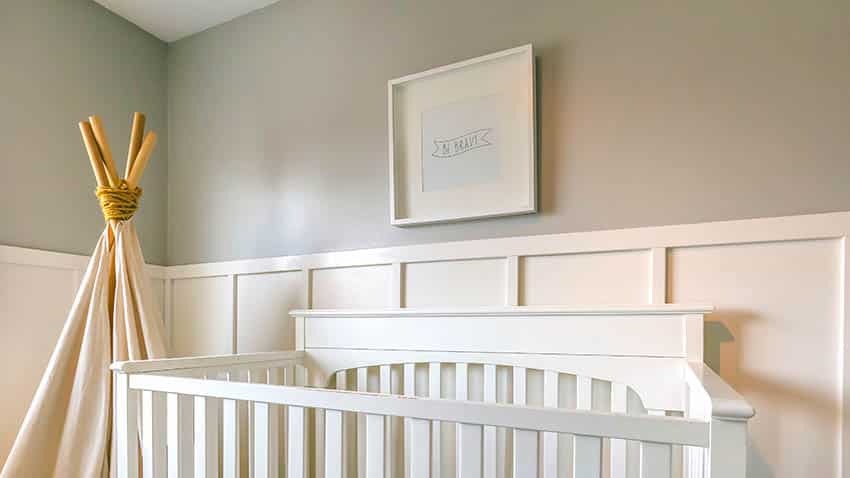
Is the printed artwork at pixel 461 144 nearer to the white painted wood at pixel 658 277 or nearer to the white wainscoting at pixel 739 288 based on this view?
the white wainscoting at pixel 739 288

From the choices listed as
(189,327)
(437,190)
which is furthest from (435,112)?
(189,327)

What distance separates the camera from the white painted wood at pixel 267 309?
1.89m

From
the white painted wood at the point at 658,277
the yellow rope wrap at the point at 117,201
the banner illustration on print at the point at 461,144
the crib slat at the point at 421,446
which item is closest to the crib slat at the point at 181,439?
the crib slat at the point at 421,446

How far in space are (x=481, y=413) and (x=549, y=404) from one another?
0.59m

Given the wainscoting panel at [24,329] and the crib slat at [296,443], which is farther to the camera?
the wainscoting panel at [24,329]

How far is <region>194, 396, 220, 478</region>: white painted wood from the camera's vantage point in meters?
1.05

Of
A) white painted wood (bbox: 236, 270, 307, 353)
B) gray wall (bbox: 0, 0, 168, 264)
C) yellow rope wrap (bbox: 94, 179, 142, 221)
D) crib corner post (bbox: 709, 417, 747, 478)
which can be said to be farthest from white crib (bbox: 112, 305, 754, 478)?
gray wall (bbox: 0, 0, 168, 264)

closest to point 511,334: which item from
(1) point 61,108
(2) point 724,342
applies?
(2) point 724,342

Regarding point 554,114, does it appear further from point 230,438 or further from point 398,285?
point 230,438

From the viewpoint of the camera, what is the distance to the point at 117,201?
1.51m

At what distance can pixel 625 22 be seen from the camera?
54.1 inches

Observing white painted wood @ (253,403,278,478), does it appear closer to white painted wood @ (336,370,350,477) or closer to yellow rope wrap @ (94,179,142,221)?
white painted wood @ (336,370,350,477)

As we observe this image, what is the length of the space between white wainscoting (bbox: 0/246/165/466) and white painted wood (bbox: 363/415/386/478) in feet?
4.58

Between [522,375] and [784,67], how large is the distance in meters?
0.92
